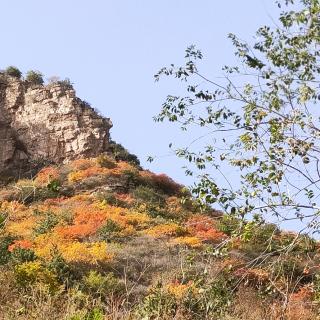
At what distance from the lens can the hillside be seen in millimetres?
7578

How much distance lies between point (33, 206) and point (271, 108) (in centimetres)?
2529

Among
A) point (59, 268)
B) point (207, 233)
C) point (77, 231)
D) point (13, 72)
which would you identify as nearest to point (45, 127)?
point (13, 72)

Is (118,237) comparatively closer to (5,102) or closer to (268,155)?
(268,155)

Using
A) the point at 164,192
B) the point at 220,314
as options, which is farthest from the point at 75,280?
the point at 164,192

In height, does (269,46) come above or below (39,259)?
above

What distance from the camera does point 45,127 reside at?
40.7 meters

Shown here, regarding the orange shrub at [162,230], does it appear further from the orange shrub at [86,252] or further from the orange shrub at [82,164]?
the orange shrub at [82,164]

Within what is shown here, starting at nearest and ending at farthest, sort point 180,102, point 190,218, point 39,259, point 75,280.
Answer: point 180,102 < point 75,280 < point 39,259 < point 190,218

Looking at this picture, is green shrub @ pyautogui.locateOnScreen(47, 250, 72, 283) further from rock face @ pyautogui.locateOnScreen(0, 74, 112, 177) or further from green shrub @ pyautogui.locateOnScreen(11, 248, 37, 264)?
→ rock face @ pyautogui.locateOnScreen(0, 74, 112, 177)

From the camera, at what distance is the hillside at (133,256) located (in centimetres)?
758

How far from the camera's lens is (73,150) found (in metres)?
39.3

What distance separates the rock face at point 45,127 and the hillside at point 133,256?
5.60 ft

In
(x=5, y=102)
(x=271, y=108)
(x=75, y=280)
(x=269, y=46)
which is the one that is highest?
(x=5, y=102)

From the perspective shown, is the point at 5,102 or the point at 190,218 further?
the point at 5,102
